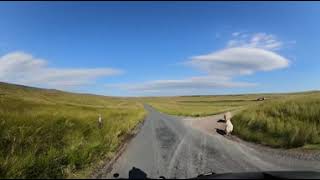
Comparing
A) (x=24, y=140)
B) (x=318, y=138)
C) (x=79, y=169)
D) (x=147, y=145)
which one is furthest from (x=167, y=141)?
(x=79, y=169)

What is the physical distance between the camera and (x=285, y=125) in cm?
2028

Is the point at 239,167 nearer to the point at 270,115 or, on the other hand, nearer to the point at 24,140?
the point at 24,140

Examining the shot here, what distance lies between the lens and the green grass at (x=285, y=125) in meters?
18.1

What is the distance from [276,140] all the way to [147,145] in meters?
6.07

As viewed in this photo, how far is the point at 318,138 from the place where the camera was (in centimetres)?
1769

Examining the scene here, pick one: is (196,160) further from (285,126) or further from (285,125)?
(285,125)

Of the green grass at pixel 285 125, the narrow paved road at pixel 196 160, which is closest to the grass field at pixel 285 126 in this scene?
the green grass at pixel 285 125

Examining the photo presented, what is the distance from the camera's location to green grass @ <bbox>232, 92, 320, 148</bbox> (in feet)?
59.3

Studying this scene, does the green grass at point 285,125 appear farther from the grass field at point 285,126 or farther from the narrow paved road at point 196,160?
the narrow paved road at point 196,160

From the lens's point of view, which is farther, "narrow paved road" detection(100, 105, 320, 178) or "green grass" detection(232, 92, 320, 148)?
"green grass" detection(232, 92, 320, 148)

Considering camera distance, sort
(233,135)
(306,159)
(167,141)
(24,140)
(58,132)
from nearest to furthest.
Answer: (24,140) < (306,159) < (58,132) < (167,141) < (233,135)

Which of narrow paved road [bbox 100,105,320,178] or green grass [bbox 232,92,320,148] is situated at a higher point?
green grass [bbox 232,92,320,148]

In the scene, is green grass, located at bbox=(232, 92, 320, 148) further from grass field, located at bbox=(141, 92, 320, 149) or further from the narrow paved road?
the narrow paved road

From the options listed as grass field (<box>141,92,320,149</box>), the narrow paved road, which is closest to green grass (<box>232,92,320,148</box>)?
grass field (<box>141,92,320,149</box>)
